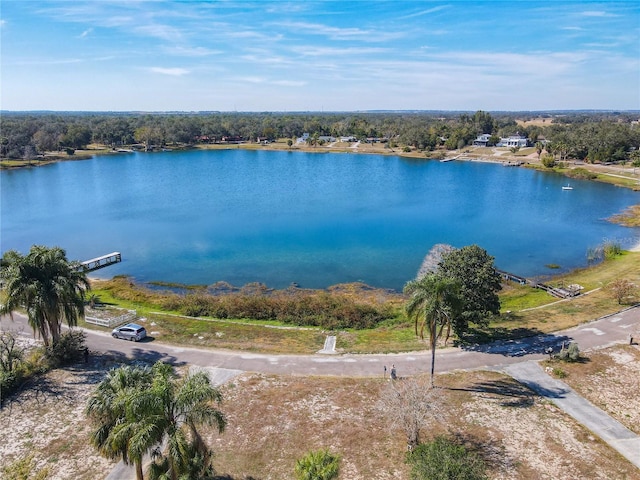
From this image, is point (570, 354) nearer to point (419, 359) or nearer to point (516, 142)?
point (419, 359)

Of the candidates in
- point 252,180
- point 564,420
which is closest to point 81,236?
point 252,180

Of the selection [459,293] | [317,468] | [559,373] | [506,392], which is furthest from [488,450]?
[317,468]

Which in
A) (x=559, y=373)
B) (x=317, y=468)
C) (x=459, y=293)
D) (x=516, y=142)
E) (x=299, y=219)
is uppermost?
(x=516, y=142)

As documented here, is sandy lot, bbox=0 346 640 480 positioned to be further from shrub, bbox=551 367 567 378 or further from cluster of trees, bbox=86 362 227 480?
cluster of trees, bbox=86 362 227 480

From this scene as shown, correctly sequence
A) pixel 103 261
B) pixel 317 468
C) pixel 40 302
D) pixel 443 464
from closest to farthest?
pixel 317 468 < pixel 443 464 < pixel 40 302 < pixel 103 261

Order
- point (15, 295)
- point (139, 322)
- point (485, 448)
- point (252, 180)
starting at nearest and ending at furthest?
1. point (485, 448)
2. point (15, 295)
3. point (139, 322)
4. point (252, 180)

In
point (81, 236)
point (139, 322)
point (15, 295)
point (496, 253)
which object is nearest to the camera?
point (15, 295)

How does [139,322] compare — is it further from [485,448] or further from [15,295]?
[485,448]
